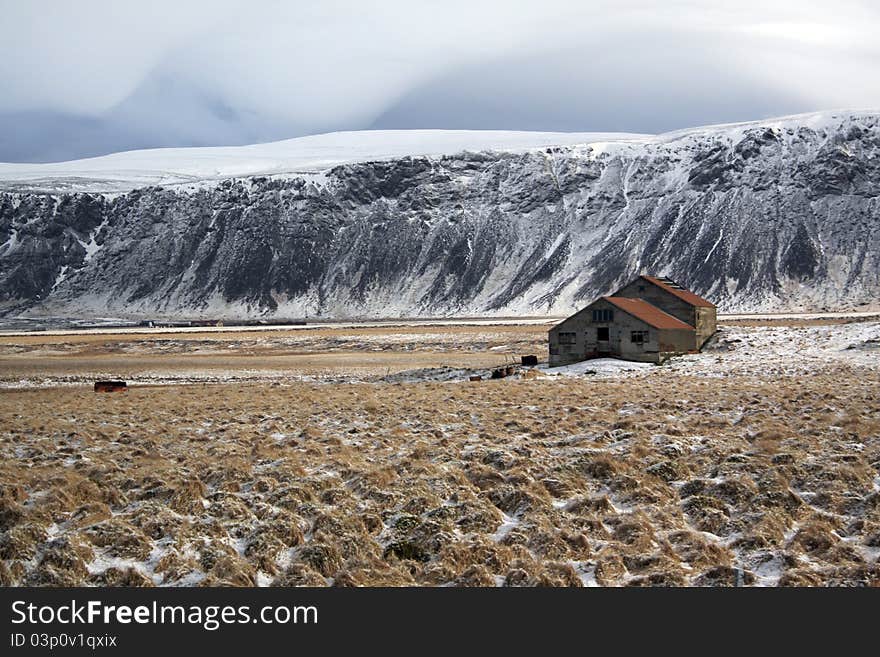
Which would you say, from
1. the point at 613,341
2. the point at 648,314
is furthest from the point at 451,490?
the point at 648,314

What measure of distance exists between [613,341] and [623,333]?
2.56ft

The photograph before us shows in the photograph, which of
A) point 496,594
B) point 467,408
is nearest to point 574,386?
point 467,408

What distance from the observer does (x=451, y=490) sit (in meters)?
15.7

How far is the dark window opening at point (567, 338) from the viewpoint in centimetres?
5391

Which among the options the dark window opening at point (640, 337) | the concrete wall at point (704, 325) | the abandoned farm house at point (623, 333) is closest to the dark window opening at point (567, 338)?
the abandoned farm house at point (623, 333)

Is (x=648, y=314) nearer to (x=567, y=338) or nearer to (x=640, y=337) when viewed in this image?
(x=640, y=337)

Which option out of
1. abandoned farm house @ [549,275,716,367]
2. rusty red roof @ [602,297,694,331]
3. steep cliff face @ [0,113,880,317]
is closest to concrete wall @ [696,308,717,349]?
abandoned farm house @ [549,275,716,367]

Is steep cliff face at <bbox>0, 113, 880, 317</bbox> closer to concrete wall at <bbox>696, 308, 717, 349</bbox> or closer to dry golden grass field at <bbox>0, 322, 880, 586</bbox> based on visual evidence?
concrete wall at <bbox>696, 308, 717, 349</bbox>

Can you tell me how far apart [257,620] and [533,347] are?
224 feet

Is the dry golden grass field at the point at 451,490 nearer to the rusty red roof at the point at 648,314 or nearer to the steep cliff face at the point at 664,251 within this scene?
the rusty red roof at the point at 648,314

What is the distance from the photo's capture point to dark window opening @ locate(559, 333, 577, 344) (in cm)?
5391

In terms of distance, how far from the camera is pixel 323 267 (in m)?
199

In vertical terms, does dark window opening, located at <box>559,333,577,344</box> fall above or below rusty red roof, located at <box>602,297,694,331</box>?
below

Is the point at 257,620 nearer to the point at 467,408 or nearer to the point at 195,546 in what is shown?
the point at 195,546
